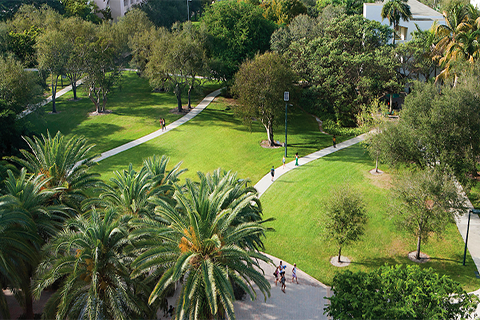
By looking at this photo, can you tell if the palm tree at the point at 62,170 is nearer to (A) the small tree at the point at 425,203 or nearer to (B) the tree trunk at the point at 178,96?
(A) the small tree at the point at 425,203

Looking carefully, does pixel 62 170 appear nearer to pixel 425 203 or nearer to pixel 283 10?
pixel 425 203

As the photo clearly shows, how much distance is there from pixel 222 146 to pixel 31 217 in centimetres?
2904

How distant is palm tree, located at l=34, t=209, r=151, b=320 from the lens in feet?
60.5

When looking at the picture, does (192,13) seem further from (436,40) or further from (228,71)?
(436,40)

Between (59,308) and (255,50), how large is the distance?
53.7 m

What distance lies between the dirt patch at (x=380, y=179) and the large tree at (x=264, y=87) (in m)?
13.1

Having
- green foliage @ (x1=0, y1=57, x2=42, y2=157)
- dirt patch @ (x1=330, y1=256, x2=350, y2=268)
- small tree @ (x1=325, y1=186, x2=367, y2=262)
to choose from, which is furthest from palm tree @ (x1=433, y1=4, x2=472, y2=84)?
green foliage @ (x1=0, y1=57, x2=42, y2=157)

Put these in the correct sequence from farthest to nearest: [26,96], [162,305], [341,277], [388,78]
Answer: [388,78] → [26,96] → [162,305] → [341,277]

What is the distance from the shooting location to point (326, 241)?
3105cm

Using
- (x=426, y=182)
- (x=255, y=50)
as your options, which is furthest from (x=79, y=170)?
(x=255, y=50)

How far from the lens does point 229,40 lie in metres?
64.2

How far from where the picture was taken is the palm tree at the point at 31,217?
21.2 m

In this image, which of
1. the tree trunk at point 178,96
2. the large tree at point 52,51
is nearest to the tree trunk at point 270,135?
the tree trunk at point 178,96

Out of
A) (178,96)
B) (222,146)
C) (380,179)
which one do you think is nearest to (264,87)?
(222,146)
